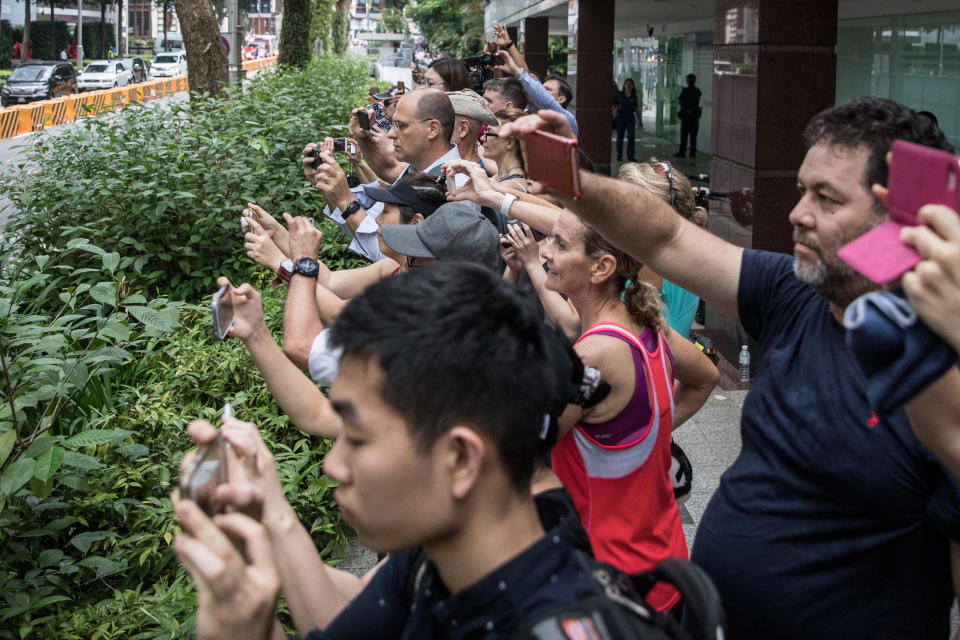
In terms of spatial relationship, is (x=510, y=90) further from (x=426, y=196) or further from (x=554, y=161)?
(x=554, y=161)

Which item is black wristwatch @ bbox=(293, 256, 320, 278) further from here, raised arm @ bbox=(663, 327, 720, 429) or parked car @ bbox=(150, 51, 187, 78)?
parked car @ bbox=(150, 51, 187, 78)

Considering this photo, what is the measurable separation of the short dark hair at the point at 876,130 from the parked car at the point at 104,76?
49324 mm

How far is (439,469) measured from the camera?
1.48 meters

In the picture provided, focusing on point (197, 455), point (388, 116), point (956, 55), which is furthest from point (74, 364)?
point (956, 55)

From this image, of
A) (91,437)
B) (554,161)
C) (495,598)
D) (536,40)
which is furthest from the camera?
(536,40)

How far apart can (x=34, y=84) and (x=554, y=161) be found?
1706 inches

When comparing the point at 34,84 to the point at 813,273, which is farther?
the point at 34,84

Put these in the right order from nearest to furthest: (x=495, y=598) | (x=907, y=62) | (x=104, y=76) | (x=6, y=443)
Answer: (x=495, y=598)
(x=6, y=443)
(x=907, y=62)
(x=104, y=76)

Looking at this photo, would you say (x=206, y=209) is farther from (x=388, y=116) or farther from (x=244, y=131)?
(x=388, y=116)

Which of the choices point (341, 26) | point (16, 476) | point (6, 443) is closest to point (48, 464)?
point (16, 476)

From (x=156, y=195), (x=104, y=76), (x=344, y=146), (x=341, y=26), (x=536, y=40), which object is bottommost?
(x=156, y=195)

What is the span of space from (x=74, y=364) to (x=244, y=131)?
16.6 ft

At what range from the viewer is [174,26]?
337ft

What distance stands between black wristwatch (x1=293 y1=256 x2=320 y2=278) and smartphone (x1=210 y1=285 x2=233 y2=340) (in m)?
0.72
